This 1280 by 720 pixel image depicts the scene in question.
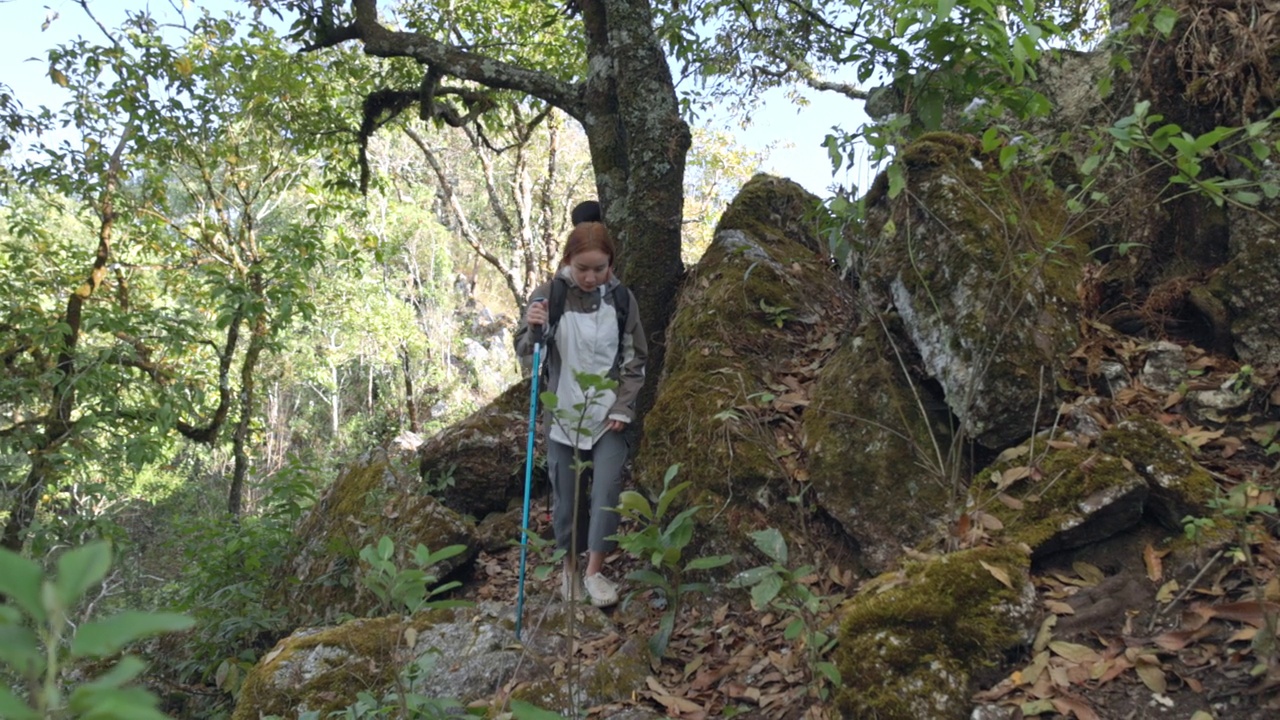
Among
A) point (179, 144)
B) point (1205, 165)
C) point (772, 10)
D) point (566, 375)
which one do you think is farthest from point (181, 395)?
point (1205, 165)

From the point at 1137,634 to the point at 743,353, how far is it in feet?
9.51

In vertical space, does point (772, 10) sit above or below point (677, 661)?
above

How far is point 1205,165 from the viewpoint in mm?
3988

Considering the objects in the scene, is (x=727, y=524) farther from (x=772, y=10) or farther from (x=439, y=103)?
(x=439, y=103)

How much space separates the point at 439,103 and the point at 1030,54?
A: 750 centimetres

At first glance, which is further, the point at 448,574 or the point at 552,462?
the point at 448,574

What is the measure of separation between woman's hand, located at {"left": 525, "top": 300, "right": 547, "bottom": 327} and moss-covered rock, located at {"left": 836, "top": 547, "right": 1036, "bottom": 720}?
2.26 meters

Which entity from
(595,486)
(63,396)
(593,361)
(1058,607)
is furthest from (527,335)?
(63,396)

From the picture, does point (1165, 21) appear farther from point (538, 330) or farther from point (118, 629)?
point (118, 629)

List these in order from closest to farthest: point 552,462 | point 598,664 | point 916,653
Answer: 1. point 916,653
2. point 598,664
3. point 552,462

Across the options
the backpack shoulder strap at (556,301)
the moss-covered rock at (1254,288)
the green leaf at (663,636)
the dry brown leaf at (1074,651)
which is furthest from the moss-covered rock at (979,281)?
the backpack shoulder strap at (556,301)

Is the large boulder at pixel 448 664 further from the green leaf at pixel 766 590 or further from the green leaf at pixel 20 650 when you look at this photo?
the green leaf at pixel 20 650

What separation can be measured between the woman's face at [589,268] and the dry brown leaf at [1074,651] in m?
2.78

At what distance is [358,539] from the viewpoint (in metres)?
5.71
